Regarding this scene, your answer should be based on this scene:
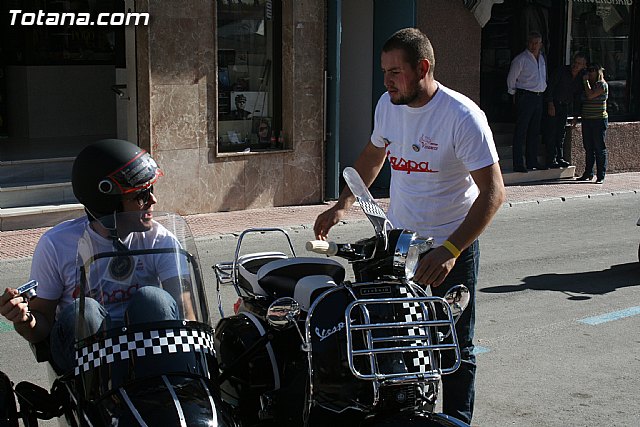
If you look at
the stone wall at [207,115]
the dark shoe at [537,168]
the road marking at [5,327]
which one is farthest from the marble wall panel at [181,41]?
the dark shoe at [537,168]

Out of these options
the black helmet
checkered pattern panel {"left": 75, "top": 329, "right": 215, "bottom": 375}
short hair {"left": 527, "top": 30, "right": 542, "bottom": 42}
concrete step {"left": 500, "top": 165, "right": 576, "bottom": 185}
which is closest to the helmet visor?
the black helmet

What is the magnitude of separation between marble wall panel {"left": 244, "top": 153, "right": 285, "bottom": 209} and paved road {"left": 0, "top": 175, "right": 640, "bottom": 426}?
2.70 feet

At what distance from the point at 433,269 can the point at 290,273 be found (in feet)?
2.05

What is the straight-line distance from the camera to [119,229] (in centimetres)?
362

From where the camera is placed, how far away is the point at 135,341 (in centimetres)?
335

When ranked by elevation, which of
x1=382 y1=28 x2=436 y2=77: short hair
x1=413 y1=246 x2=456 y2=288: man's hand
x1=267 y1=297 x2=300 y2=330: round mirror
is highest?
x1=382 y1=28 x2=436 y2=77: short hair

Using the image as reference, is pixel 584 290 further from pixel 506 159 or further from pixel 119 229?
pixel 506 159

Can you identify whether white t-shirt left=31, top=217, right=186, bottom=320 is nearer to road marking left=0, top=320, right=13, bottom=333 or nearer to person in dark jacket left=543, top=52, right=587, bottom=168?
road marking left=0, top=320, right=13, bottom=333

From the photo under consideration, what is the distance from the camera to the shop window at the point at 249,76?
12.2 meters

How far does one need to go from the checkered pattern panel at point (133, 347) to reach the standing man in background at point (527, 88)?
1229cm

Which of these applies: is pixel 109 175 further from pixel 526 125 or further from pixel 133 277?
pixel 526 125

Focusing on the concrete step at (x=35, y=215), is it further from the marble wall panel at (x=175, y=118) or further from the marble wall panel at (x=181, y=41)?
the marble wall panel at (x=181, y=41)

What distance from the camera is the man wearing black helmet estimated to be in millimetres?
3475

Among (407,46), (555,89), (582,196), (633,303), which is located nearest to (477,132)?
(407,46)
